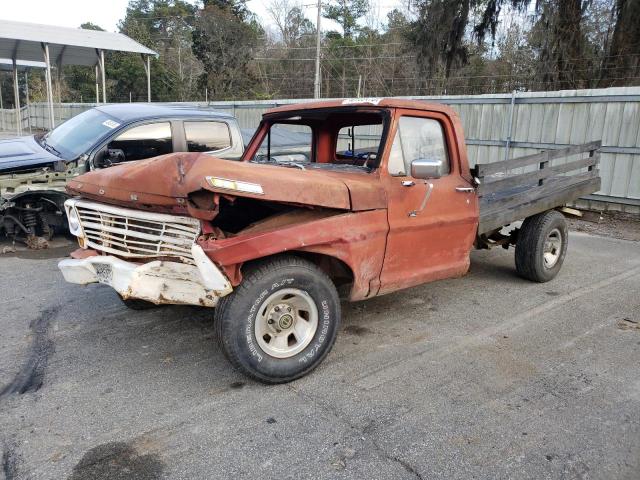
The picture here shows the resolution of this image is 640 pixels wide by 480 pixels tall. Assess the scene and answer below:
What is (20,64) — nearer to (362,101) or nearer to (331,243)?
(362,101)

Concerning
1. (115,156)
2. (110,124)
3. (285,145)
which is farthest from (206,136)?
(285,145)

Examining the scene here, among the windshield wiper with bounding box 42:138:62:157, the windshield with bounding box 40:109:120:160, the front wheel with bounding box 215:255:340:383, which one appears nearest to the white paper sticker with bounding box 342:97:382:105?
the front wheel with bounding box 215:255:340:383

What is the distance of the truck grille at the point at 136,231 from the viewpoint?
327 centimetres

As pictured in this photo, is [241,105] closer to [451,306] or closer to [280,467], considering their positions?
[451,306]

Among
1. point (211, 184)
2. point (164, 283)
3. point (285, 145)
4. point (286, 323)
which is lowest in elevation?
point (286, 323)

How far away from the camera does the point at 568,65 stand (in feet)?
50.2

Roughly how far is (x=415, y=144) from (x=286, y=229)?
151cm

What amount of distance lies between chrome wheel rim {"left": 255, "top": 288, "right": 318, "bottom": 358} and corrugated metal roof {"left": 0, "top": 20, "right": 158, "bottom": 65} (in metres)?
16.5

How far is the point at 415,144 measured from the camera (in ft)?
13.7

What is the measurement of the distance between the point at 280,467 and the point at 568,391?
6.67 feet

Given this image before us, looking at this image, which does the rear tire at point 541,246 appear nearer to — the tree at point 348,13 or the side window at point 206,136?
the side window at point 206,136

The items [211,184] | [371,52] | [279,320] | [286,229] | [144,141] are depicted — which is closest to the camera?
[211,184]

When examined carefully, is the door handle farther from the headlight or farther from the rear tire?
the headlight

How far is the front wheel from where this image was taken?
316cm
